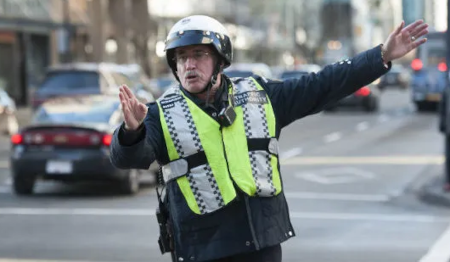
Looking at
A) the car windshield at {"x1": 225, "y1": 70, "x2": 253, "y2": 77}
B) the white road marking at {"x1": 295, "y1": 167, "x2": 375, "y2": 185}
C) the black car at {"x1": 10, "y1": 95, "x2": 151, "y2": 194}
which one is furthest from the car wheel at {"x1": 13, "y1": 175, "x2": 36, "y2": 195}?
the car windshield at {"x1": 225, "y1": 70, "x2": 253, "y2": 77}

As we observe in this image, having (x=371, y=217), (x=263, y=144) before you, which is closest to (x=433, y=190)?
(x=371, y=217)

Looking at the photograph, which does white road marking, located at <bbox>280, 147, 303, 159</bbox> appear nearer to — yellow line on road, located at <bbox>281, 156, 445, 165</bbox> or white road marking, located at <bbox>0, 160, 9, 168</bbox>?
yellow line on road, located at <bbox>281, 156, 445, 165</bbox>

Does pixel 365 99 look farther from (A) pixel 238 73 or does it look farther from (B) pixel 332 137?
(B) pixel 332 137

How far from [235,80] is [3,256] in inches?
225

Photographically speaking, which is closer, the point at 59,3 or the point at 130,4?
the point at 59,3

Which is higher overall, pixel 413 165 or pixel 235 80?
pixel 235 80

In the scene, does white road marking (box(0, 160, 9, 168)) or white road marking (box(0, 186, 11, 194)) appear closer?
white road marking (box(0, 186, 11, 194))

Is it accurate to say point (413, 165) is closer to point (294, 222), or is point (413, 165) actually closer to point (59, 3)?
point (294, 222)

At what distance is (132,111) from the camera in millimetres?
4359

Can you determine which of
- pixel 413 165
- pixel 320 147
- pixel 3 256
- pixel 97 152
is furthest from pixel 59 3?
pixel 3 256

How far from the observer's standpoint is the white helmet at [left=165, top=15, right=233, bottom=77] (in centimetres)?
461

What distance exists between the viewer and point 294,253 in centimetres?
991

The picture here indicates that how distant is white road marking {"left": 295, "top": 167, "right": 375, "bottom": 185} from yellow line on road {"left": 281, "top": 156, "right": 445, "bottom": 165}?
3.71 ft

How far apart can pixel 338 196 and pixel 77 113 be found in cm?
363
